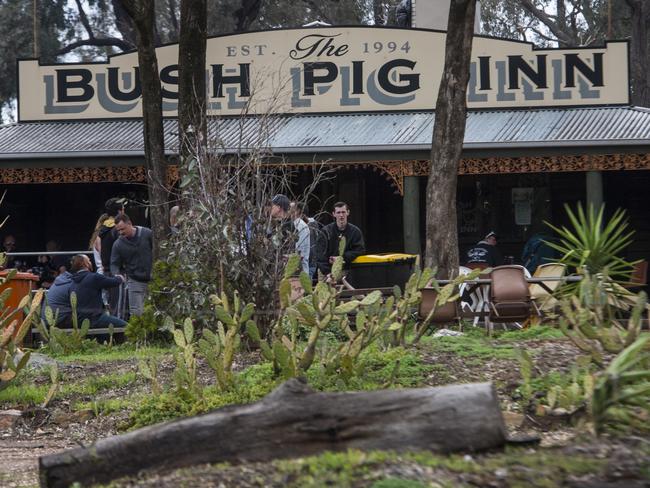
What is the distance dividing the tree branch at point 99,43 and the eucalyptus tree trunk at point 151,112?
1971 cm

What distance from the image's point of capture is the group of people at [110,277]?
468 inches

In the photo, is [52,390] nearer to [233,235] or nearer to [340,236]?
[233,235]

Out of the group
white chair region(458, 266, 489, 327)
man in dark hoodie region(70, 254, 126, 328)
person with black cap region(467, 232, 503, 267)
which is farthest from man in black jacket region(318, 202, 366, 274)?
person with black cap region(467, 232, 503, 267)

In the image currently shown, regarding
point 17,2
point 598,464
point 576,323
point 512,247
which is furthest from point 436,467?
point 17,2

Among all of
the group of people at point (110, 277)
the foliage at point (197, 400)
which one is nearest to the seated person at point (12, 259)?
the group of people at point (110, 277)

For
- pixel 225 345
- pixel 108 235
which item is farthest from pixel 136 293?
pixel 225 345

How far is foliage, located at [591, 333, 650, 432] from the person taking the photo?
553cm

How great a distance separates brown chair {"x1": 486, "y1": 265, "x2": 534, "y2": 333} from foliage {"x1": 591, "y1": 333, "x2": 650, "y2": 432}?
178 inches

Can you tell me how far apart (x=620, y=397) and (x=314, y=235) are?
254 inches

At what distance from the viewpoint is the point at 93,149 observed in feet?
54.7

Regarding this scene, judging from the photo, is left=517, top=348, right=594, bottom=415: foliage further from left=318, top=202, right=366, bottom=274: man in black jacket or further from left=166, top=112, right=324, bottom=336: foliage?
left=318, top=202, right=366, bottom=274: man in black jacket

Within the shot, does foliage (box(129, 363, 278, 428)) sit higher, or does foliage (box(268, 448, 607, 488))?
foliage (box(268, 448, 607, 488))

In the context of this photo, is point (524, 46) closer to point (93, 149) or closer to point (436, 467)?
point (93, 149)

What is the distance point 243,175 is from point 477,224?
31.7 ft
